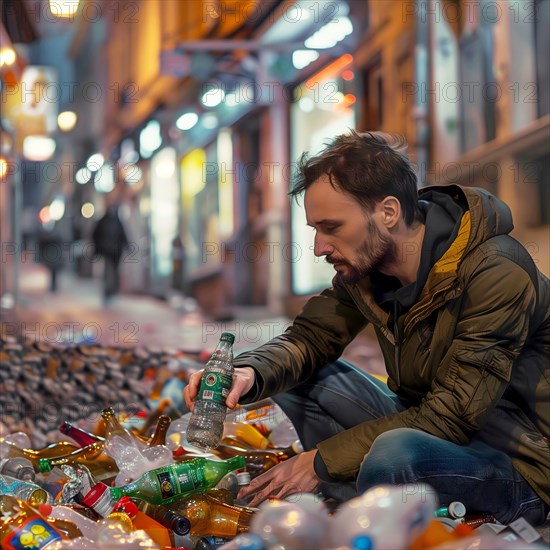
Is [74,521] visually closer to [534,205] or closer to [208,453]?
[208,453]

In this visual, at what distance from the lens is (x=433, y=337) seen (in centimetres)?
262

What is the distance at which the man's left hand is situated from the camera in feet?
8.65

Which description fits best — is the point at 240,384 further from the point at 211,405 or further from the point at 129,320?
the point at 129,320

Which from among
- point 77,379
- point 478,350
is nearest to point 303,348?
point 478,350

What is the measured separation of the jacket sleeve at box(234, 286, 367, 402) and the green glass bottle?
0.98 feet

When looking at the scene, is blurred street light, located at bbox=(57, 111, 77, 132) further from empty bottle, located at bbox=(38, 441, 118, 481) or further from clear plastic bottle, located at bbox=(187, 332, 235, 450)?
clear plastic bottle, located at bbox=(187, 332, 235, 450)

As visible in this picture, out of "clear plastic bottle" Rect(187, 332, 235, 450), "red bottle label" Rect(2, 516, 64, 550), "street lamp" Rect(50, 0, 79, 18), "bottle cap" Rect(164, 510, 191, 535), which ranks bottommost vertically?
"bottle cap" Rect(164, 510, 191, 535)

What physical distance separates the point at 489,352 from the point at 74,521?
1.11 meters

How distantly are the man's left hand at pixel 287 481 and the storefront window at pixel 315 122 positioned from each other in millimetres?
5936

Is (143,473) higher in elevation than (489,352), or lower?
lower

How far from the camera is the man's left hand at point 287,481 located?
2.64 metres

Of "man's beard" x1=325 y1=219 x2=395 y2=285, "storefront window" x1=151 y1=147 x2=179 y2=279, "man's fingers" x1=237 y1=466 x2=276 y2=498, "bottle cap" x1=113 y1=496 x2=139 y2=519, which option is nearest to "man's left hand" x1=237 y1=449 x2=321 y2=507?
"man's fingers" x1=237 y1=466 x2=276 y2=498

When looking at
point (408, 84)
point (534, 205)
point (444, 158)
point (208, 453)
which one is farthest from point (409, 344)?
point (408, 84)

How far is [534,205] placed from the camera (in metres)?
5.52
